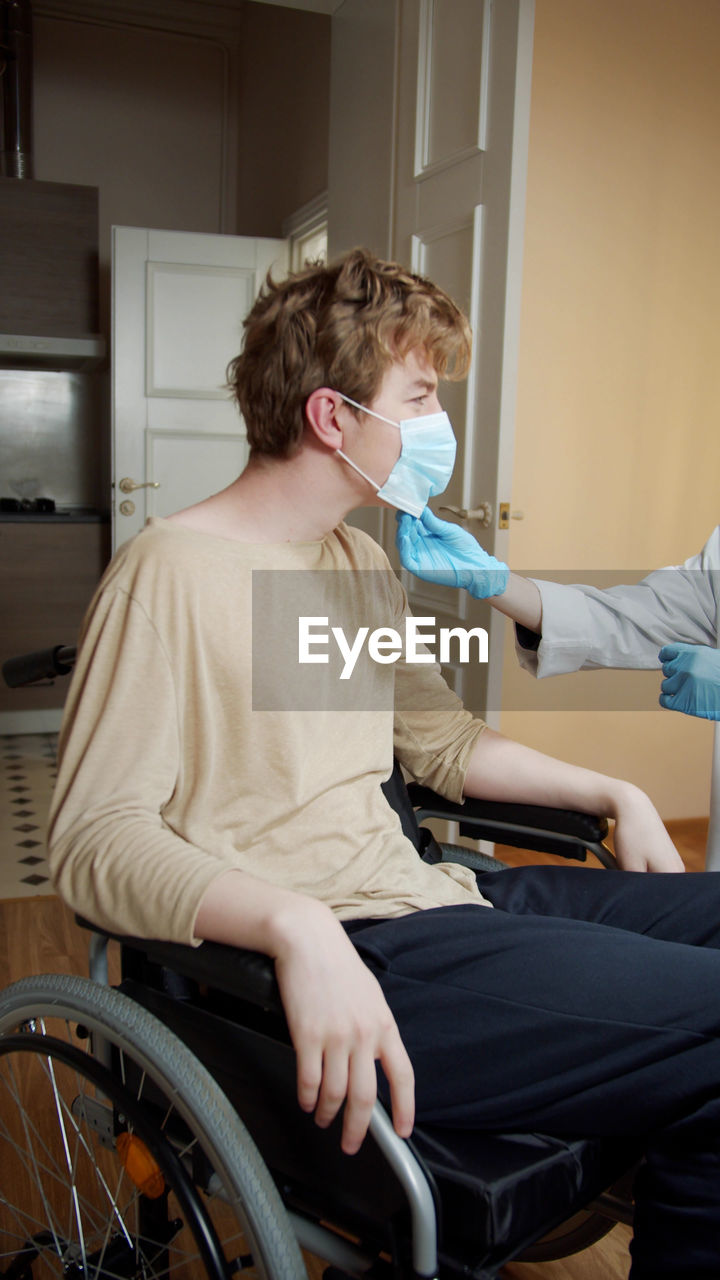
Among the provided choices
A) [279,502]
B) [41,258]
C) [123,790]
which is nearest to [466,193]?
[279,502]

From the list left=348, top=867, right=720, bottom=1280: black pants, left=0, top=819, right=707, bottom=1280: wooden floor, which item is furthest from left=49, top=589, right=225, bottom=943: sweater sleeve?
left=0, top=819, right=707, bottom=1280: wooden floor

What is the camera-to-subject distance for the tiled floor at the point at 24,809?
2.86 m

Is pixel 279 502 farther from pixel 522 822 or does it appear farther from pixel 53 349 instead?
pixel 53 349

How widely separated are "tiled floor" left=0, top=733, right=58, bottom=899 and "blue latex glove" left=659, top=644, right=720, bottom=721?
6.29ft

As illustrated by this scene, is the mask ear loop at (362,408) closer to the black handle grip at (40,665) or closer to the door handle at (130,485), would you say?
the black handle grip at (40,665)

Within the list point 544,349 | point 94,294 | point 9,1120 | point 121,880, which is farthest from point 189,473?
point 121,880

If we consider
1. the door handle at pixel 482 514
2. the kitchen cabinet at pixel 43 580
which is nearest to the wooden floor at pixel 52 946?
the door handle at pixel 482 514

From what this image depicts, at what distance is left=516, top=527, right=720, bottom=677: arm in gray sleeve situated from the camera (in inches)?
63.2

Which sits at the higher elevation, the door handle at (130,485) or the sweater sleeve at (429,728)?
the door handle at (130,485)

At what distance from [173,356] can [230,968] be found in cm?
379

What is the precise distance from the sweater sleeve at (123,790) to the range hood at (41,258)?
3929 mm

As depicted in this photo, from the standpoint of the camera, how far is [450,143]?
7.89 ft

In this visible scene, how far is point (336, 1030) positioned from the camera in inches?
29.0

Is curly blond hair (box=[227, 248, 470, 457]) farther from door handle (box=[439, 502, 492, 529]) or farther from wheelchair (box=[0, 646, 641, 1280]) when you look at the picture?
door handle (box=[439, 502, 492, 529])
